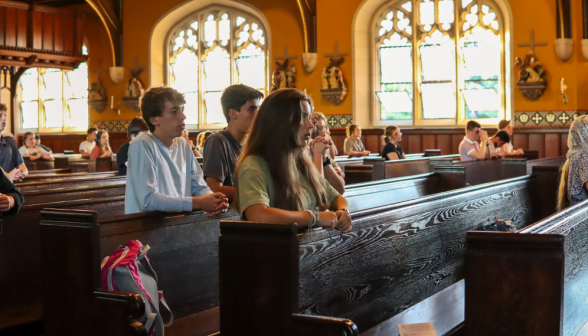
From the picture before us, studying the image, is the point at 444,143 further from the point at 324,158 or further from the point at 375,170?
the point at 324,158

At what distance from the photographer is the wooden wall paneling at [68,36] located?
14914 millimetres

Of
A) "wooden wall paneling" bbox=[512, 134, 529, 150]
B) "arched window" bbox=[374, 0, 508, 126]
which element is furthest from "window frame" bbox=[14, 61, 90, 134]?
"wooden wall paneling" bbox=[512, 134, 529, 150]

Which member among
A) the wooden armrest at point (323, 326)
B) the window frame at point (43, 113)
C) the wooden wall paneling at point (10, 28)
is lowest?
the wooden armrest at point (323, 326)

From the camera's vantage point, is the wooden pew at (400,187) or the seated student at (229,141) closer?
the seated student at (229,141)

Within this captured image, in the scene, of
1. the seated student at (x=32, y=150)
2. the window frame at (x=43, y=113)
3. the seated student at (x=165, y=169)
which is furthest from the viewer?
the window frame at (x=43, y=113)

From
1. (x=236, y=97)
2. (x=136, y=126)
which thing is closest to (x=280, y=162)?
(x=236, y=97)

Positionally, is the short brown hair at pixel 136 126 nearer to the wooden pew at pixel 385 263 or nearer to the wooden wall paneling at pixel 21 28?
the wooden pew at pixel 385 263

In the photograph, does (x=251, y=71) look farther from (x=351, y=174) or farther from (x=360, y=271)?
(x=360, y=271)

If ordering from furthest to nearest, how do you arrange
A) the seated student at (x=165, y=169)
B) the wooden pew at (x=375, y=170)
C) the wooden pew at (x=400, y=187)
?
the wooden pew at (x=375, y=170)
the wooden pew at (x=400, y=187)
the seated student at (x=165, y=169)

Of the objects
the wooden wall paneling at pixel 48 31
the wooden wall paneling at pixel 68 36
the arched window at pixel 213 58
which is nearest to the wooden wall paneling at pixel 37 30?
the wooden wall paneling at pixel 48 31

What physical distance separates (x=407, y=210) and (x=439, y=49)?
10128 millimetres

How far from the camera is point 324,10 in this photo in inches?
512

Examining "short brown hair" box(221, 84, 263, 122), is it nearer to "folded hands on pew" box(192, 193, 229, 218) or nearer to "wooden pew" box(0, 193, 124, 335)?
"folded hands on pew" box(192, 193, 229, 218)

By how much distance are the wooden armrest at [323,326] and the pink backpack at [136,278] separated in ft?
2.10
